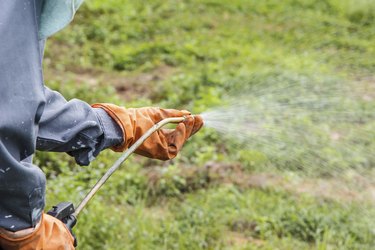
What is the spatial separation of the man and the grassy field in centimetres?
147

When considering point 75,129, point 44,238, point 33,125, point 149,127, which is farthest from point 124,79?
point 33,125

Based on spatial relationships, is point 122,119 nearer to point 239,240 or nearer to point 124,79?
point 239,240

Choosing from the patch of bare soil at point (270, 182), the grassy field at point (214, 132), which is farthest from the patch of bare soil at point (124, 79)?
the patch of bare soil at point (270, 182)

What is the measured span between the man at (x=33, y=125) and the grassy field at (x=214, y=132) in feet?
4.83

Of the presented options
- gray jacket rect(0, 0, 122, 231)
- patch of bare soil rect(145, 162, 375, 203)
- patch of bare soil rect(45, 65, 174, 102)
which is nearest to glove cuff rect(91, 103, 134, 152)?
gray jacket rect(0, 0, 122, 231)

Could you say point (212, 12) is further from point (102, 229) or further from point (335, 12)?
point (102, 229)

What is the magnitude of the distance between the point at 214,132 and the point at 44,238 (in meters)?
3.44

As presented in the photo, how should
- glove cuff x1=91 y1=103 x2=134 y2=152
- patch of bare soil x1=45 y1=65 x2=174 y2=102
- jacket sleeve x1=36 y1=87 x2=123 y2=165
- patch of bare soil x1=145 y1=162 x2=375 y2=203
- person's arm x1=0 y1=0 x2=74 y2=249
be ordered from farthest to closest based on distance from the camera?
patch of bare soil x1=45 y1=65 x2=174 y2=102 → patch of bare soil x1=145 y1=162 x2=375 y2=203 → glove cuff x1=91 y1=103 x2=134 y2=152 → jacket sleeve x1=36 y1=87 x2=123 y2=165 → person's arm x1=0 y1=0 x2=74 y2=249

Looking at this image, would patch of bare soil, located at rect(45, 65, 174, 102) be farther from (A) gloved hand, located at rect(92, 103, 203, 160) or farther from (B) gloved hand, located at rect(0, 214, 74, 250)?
(B) gloved hand, located at rect(0, 214, 74, 250)

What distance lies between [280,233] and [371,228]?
567 mm

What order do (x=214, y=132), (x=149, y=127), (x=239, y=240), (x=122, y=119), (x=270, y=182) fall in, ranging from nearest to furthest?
(x=122, y=119) < (x=149, y=127) < (x=239, y=240) < (x=270, y=182) < (x=214, y=132)

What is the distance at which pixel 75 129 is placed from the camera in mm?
2229

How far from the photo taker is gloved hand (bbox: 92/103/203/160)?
2.50 meters

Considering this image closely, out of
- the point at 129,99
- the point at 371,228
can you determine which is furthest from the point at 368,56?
the point at 371,228
